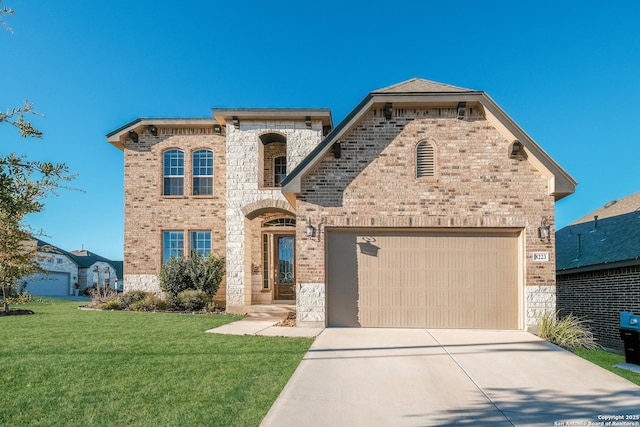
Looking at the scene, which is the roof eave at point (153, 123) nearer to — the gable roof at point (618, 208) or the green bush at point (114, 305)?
the green bush at point (114, 305)

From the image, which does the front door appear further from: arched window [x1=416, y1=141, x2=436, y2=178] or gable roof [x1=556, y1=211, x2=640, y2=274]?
gable roof [x1=556, y1=211, x2=640, y2=274]

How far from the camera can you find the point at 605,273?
13.0 m

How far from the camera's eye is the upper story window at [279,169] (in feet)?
54.3

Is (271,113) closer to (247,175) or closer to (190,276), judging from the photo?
(247,175)

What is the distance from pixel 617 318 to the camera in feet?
40.9

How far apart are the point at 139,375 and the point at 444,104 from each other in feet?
29.4

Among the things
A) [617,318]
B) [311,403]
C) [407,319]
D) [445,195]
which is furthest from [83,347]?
[617,318]

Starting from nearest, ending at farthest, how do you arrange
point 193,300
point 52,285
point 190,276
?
1. point 193,300
2. point 190,276
3. point 52,285

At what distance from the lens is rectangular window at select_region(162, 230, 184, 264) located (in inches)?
647

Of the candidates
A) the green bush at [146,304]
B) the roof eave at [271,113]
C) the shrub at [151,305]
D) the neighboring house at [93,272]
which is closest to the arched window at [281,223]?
the roof eave at [271,113]

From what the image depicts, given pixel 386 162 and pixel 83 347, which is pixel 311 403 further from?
pixel 386 162

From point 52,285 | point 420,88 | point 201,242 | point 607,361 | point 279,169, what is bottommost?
point 52,285

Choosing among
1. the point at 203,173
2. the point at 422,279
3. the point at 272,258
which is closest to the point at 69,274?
the point at 203,173

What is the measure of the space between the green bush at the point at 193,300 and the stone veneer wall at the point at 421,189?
5.03 m
